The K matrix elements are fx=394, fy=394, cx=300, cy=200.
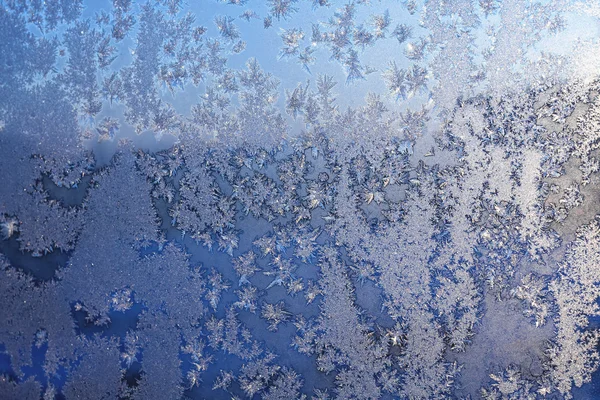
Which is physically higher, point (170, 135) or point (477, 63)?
point (477, 63)

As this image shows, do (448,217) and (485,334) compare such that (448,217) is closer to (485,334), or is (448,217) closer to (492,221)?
(492,221)

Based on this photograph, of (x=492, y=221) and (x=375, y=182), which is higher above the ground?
(x=375, y=182)

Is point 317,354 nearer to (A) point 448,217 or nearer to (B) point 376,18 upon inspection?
(A) point 448,217

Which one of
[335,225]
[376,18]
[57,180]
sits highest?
[376,18]

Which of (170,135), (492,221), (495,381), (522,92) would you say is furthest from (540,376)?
(170,135)

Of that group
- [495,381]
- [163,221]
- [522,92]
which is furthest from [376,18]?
[495,381]

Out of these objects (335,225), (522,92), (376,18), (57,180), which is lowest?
(335,225)

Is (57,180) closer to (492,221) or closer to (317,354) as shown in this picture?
(317,354)
